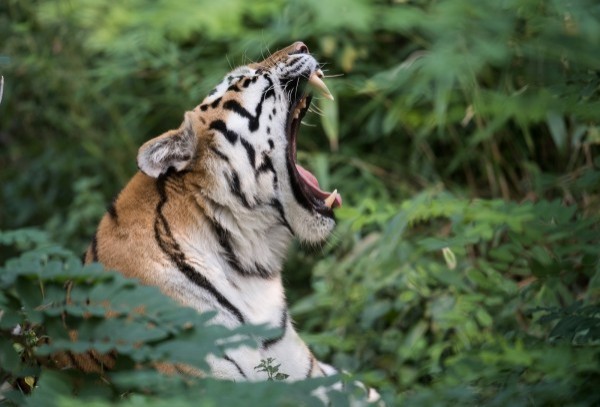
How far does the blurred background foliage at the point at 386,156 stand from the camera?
2637 millimetres

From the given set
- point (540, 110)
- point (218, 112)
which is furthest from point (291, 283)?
point (540, 110)

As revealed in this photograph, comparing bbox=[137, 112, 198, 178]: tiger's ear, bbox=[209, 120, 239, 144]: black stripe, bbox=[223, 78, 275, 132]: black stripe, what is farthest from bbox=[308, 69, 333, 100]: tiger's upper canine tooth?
bbox=[137, 112, 198, 178]: tiger's ear

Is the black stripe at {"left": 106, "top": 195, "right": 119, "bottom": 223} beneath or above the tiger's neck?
above

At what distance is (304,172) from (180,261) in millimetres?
578

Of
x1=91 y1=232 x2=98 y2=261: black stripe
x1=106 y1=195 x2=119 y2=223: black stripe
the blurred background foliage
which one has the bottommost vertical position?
the blurred background foliage

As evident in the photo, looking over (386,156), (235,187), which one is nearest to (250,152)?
(235,187)

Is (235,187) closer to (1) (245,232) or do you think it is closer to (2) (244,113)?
(1) (245,232)

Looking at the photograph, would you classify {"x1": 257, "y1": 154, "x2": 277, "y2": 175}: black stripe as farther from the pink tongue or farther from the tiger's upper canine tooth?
the tiger's upper canine tooth

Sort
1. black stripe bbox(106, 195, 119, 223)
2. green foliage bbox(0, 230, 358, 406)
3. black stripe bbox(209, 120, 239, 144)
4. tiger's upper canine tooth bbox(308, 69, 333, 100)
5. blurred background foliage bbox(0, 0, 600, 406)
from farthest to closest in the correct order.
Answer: tiger's upper canine tooth bbox(308, 69, 333, 100) → black stripe bbox(209, 120, 239, 144) → black stripe bbox(106, 195, 119, 223) → blurred background foliage bbox(0, 0, 600, 406) → green foliage bbox(0, 230, 358, 406)

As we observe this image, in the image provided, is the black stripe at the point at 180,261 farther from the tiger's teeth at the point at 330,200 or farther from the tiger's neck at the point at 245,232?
the tiger's teeth at the point at 330,200

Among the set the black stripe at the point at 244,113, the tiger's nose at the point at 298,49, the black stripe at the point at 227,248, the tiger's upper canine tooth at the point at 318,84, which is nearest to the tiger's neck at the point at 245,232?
the black stripe at the point at 227,248

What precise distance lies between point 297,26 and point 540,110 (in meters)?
2.98

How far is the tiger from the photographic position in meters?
2.75

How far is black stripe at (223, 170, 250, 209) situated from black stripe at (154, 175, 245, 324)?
215 mm
